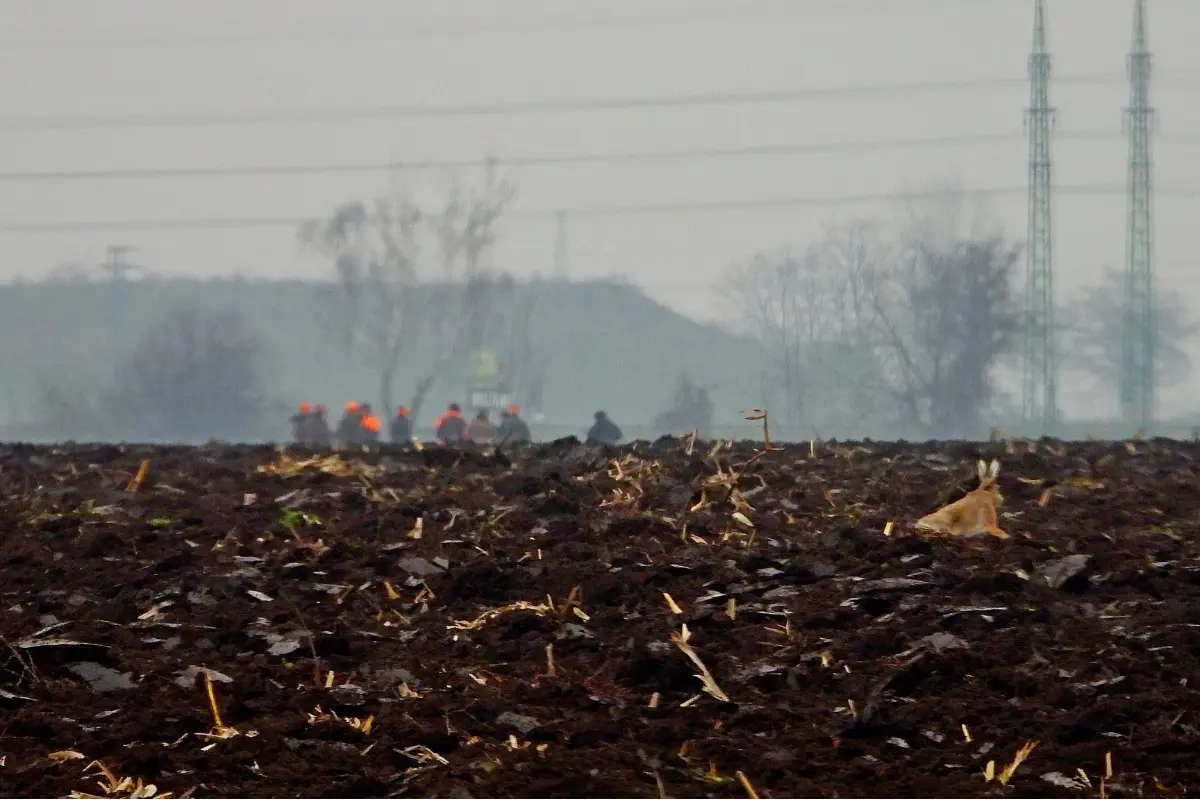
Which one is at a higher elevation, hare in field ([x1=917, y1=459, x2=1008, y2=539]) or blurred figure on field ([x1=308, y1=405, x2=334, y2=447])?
hare in field ([x1=917, y1=459, x2=1008, y2=539])

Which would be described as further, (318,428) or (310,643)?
(318,428)

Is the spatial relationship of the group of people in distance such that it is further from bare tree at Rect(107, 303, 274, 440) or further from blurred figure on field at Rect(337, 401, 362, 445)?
bare tree at Rect(107, 303, 274, 440)

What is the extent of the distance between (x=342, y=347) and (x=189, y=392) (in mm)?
9526

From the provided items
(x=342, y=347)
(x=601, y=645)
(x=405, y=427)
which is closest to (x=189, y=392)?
(x=342, y=347)

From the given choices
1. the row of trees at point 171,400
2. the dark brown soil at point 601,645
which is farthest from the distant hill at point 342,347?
the dark brown soil at point 601,645

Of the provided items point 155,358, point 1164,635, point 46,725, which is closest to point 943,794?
point 1164,635

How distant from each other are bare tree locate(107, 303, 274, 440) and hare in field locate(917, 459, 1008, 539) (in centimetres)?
4343

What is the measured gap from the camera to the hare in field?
6.30 meters

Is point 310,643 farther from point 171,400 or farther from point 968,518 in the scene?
point 171,400

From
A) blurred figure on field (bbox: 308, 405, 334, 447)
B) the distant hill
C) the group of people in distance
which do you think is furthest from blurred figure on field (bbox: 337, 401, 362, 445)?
the distant hill

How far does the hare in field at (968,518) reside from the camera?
20.7 ft

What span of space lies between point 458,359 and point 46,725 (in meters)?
50.5

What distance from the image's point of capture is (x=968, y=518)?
20.9 feet

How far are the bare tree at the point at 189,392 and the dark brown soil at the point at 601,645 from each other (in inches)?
1667
